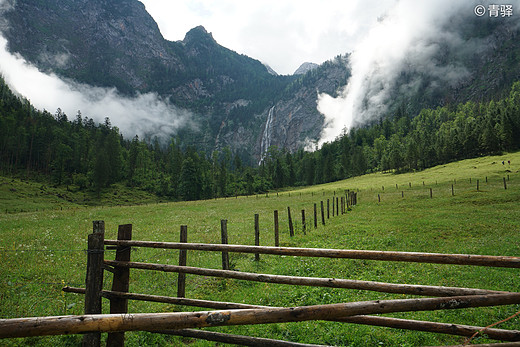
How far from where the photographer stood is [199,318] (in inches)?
114

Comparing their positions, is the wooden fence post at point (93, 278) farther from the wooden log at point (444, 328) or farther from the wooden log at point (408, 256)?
the wooden log at point (444, 328)

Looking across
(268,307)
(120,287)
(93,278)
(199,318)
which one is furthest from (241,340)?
(93,278)

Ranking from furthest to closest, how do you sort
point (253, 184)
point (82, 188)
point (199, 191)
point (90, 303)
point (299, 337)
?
point (253, 184), point (199, 191), point (82, 188), point (299, 337), point (90, 303)

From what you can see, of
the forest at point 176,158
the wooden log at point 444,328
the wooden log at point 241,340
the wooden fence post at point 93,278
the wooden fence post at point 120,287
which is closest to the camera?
the wooden log at point 444,328

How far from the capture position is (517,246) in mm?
12930

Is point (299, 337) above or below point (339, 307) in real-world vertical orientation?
below

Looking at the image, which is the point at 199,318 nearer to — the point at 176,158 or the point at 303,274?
the point at 303,274

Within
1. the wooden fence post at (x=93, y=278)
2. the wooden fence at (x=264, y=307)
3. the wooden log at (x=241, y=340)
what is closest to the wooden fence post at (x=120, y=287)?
the wooden fence at (x=264, y=307)

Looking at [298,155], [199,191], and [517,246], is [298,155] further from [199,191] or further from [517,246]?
[517,246]

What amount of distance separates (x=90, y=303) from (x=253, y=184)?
12184cm

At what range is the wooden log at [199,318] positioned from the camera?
2.58 metres

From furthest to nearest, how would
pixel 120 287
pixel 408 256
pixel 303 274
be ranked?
1. pixel 303 274
2. pixel 120 287
3. pixel 408 256

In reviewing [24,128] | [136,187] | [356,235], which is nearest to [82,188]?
[136,187]

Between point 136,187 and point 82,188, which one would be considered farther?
point 136,187
